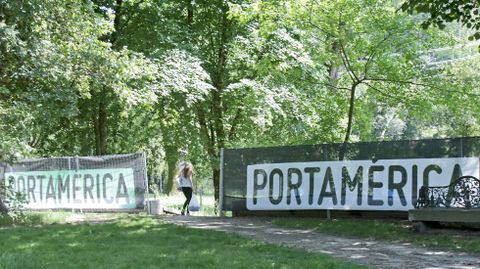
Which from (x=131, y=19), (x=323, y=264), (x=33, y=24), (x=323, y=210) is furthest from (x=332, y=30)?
(x=131, y=19)

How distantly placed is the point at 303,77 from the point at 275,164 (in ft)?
18.1

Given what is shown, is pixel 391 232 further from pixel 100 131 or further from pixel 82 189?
pixel 100 131

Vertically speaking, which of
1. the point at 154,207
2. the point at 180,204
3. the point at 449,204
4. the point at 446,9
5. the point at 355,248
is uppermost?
the point at 446,9

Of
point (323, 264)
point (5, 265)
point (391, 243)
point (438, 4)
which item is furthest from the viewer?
point (391, 243)

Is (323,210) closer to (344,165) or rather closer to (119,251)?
(344,165)

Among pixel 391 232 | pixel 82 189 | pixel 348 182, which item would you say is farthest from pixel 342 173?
pixel 82 189

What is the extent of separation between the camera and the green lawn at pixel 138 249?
8156 mm

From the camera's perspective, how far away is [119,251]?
947 centimetres

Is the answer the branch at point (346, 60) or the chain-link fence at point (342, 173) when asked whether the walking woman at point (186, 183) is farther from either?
the branch at point (346, 60)

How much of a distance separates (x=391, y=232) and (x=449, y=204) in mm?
1249

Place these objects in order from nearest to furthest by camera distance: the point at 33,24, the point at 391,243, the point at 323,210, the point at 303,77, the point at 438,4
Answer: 1. the point at 438,4
2. the point at 391,243
3. the point at 33,24
4. the point at 323,210
5. the point at 303,77

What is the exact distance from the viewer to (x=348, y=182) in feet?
45.7

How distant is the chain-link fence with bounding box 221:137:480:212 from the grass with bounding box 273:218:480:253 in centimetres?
52

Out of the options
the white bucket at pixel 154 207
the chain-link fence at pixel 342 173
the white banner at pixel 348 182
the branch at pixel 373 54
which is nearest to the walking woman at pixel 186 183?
the white bucket at pixel 154 207
